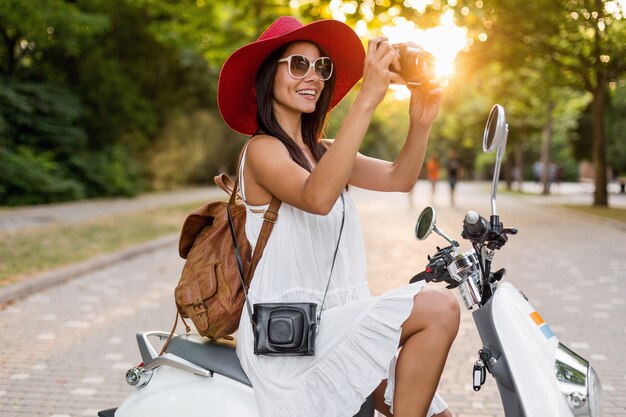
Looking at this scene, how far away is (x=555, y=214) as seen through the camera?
19688mm

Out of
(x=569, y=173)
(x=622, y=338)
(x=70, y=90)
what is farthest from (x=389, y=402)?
(x=569, y=173)

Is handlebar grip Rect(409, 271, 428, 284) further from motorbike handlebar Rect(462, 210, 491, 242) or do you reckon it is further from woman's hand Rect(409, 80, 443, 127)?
woman's hand Rect(409, 80, 443, 127)

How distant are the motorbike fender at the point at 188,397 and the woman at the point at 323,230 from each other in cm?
6

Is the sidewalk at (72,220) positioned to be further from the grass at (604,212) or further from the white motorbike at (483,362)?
the grass at (604,212)

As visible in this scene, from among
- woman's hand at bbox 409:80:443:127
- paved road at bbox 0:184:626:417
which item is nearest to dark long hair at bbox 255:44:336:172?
woman's hand at bbox 409:80:443:127

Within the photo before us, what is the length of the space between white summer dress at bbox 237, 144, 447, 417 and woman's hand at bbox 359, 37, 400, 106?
43 cm

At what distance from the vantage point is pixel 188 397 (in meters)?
2.19

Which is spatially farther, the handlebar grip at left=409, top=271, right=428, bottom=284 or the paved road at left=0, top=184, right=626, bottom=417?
the paved road at left=0, top=184, right=626, bottom=417

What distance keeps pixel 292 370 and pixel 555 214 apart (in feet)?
61.9

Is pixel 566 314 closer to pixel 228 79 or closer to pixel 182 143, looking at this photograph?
pixel 228 79

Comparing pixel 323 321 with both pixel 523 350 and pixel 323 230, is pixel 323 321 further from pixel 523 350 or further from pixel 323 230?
pixel 523 350

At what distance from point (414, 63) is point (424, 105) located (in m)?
0.37

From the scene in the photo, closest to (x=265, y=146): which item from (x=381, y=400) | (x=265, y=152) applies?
(x=265, y=152)

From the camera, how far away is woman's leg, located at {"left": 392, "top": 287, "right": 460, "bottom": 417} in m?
1.97
